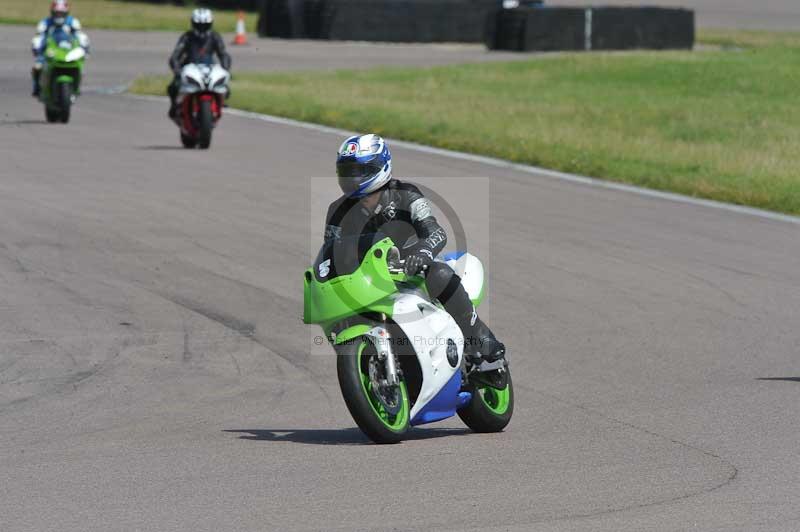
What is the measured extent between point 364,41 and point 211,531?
40027 mm

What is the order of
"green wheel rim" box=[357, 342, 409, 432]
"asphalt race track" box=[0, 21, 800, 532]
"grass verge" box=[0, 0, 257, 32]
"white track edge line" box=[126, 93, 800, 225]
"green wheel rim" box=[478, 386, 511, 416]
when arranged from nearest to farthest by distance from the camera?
"asphalt race track" box=[0, 21, 800, 532] → "green wheel rim" box=[357, 342, 409, 432] → "green wheel rim" box=[478, 386, 511, 416] → "white track edge line" box=[126, 93, 800, 225] → "grass verge" box=[0, 0, 257, 32]

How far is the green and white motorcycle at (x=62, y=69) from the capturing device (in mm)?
22719

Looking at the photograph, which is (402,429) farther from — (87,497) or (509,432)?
(87,497)

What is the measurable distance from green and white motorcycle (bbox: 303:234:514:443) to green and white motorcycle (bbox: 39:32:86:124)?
16.0 metres

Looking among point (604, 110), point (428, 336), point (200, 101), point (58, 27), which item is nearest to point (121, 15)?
point (604, 110)

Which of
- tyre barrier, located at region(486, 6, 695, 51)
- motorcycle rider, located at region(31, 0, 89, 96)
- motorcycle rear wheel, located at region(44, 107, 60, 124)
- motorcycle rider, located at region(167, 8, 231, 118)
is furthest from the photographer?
tyre barrier, located at region(486, 6, 695, 51)

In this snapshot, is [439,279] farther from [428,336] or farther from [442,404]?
[442,404]

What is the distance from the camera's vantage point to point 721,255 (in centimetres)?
1427

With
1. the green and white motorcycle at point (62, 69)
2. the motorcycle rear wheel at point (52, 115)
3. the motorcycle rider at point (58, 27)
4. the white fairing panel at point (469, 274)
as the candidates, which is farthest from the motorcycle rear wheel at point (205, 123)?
the white fairing panel at point (469, 274)

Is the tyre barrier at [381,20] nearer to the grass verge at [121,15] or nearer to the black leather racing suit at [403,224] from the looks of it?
the grass verge at [121,15]

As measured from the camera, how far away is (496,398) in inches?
321

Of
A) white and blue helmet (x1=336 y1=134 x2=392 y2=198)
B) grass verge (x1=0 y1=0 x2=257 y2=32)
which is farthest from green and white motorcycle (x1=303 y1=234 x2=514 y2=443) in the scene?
grass verge (x1=0 y1=0 x2=257 y2=32)

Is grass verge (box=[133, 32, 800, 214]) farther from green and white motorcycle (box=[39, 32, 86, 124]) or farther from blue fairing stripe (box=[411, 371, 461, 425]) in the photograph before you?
blue fairing stripe (box=[411, 371, 461, 425])

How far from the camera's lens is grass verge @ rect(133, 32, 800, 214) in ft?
66.5
